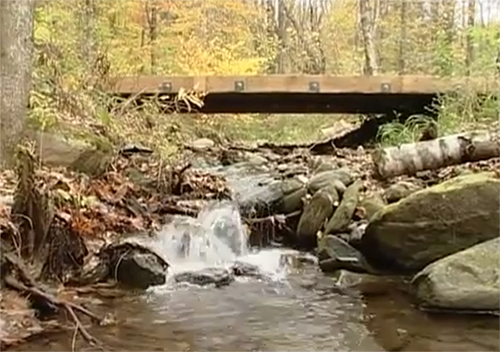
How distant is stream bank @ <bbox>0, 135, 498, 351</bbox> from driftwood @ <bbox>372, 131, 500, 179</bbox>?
7.6 inches

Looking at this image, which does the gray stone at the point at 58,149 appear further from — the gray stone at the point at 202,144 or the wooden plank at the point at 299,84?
the gray stone at the point at 202,144

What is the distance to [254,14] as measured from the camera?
18750 millimetres

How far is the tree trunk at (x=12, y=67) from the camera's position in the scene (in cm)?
695

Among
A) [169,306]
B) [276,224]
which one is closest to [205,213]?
[276,224]

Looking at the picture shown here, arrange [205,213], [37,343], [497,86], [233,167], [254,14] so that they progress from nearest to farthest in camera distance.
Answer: [37,343] < [205,213] < [497,86] < [233,167] < [254,14]

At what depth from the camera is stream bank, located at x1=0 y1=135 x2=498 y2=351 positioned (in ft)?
18.4

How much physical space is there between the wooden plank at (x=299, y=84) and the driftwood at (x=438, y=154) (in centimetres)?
363


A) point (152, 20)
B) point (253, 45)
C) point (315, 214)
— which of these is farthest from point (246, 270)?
point (253, 45)

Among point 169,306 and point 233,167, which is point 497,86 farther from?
point 169,306

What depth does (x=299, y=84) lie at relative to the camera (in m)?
10.7

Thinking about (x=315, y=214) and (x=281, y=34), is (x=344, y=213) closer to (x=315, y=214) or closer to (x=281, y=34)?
(x=315, y=214)

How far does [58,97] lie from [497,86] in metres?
5.33

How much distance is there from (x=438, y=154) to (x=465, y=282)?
7.29ft

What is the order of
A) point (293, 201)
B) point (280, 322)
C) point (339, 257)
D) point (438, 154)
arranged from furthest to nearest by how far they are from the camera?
1. point (293, 201)
2. point (438, 154)
3. point (339, 257)
4. point (280, 322)
